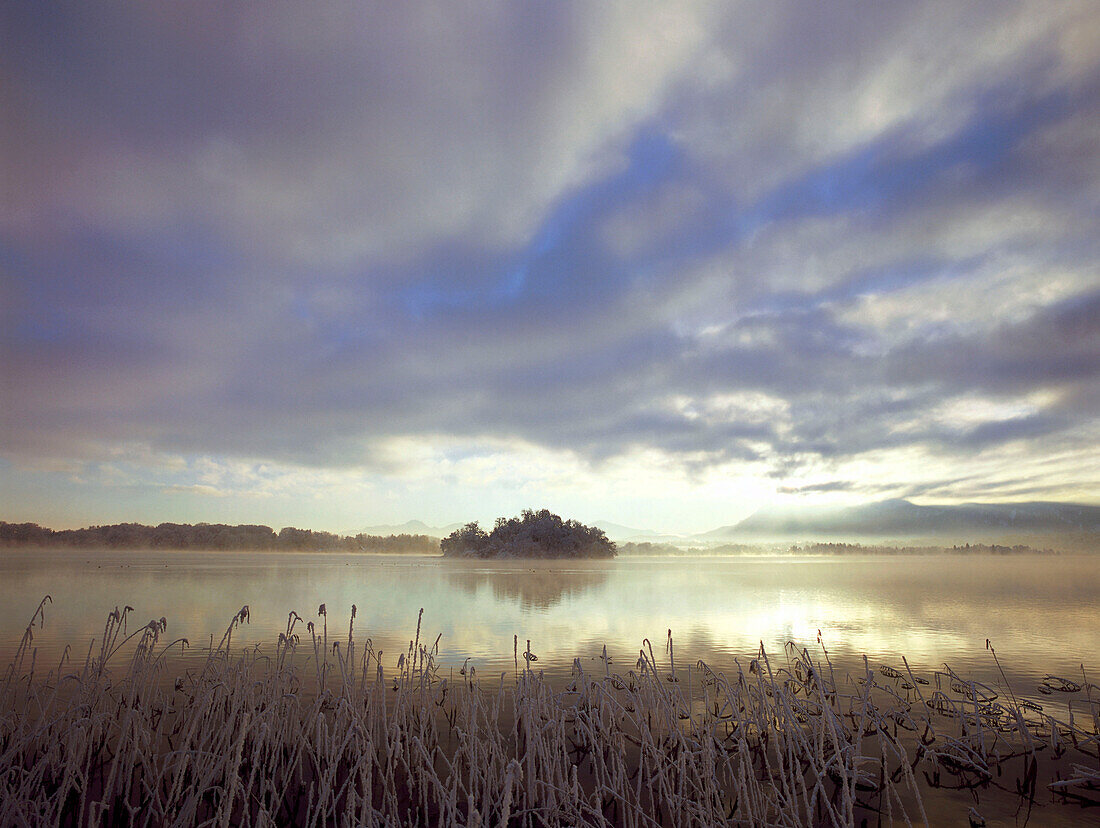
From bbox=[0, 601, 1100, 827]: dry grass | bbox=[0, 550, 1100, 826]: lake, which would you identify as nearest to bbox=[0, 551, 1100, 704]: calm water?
bbox=[0, 550, 1100, 826]: lake

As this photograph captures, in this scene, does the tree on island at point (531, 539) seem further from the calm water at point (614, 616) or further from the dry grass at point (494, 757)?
the dry grass at point (494, 757)

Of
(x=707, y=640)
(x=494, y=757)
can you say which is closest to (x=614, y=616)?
(x=707, y=640)

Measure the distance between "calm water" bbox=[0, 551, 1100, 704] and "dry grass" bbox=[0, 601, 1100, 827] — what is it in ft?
9.31

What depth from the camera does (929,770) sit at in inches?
205

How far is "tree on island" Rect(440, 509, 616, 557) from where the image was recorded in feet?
190

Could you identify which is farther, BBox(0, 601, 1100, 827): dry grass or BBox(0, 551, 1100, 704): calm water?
BBox(0, 551, 1100, 704): calm water

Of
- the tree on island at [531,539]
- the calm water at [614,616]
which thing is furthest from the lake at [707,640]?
the tree on island at [531,539]

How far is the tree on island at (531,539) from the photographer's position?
58.0 meters

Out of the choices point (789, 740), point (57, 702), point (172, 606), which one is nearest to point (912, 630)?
point (789, 740)

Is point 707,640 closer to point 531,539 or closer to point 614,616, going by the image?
point 614,616

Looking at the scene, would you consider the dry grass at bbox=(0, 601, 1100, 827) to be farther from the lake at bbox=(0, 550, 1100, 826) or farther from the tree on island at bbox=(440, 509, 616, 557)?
the tree on island at bbox=(440, 509, 616, 557)

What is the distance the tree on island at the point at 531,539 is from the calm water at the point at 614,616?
35044mm

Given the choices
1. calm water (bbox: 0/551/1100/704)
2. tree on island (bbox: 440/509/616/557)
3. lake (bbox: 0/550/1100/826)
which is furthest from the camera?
tree on island (bbox: 440/509/616/557)

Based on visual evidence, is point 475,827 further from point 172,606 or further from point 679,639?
point 172,606
